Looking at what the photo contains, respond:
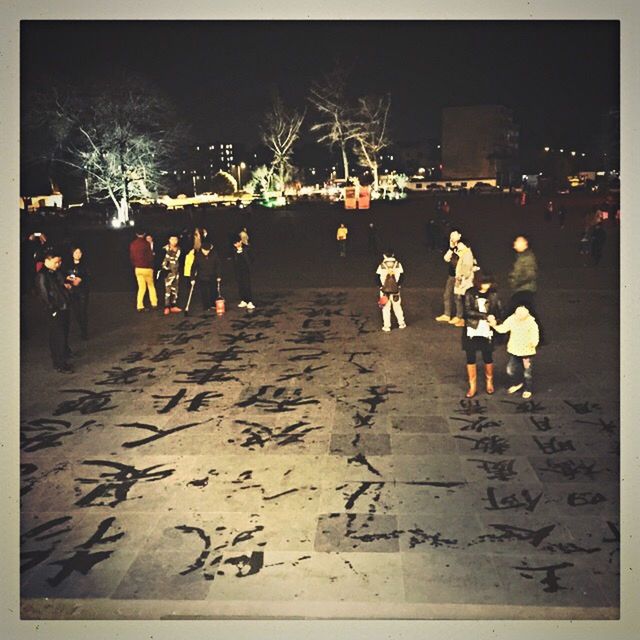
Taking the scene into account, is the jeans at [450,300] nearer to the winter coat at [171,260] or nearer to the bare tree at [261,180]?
the winter coat at [171,260]

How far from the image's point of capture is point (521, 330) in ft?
31.3

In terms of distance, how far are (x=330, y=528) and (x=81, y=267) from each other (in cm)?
835

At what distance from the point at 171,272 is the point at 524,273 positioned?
7.46 meters

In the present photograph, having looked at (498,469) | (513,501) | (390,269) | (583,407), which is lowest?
(513,501)

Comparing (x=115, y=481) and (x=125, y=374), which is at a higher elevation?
(x=125, y=374)

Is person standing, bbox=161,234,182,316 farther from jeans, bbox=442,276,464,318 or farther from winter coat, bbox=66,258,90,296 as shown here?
jeans, bbox=442,276,464,318

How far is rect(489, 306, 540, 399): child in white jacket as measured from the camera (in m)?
9.49

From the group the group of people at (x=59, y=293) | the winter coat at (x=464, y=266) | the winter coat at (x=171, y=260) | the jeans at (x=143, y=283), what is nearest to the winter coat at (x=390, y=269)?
the winter coat at (x=464, y=266)

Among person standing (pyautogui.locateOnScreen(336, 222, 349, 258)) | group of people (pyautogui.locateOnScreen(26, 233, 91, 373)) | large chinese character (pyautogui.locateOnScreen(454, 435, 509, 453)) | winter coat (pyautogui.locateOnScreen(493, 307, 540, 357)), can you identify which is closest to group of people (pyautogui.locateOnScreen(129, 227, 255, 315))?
group of people (pyautogui.locateOnScreen(26, 233, 91, 373))

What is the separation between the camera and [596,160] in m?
101

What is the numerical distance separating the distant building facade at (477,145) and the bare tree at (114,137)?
222 ft

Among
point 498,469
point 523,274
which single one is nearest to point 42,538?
point 498,469

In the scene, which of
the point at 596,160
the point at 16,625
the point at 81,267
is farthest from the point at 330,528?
the point at 596,160

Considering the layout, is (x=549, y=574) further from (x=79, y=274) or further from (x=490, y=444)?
(x=79, y=274)
